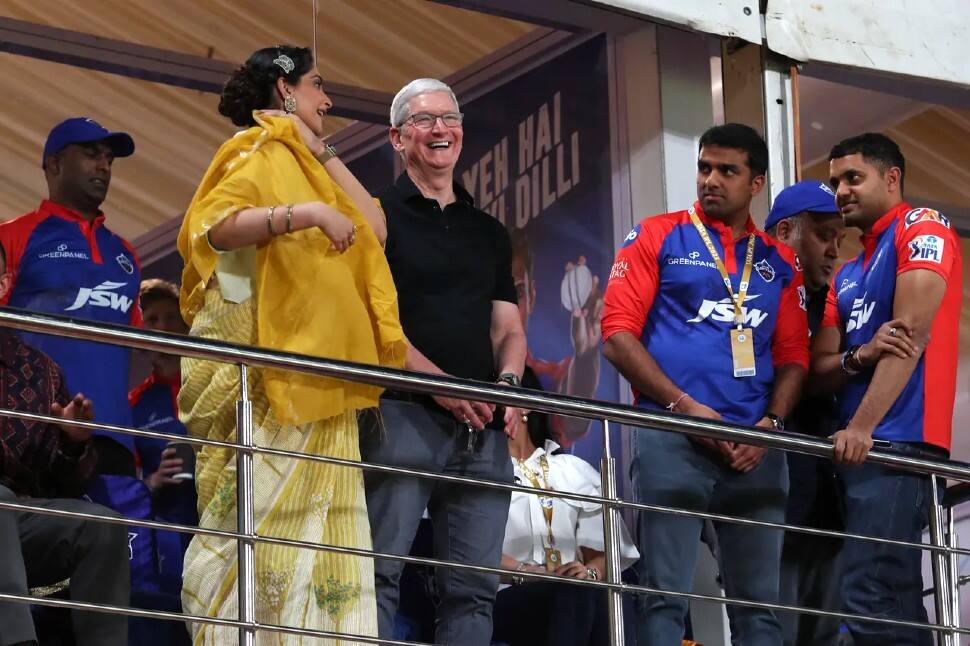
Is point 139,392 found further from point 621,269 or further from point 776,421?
point 776,421

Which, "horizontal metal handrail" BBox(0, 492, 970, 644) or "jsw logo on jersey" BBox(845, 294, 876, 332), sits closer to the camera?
"horizontal metal handrail" BBox(0, 492, 970, 644)

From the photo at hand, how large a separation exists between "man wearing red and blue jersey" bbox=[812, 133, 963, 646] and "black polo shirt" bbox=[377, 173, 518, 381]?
2.84ft

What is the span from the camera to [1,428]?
385 centimetres

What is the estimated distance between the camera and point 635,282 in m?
4.26

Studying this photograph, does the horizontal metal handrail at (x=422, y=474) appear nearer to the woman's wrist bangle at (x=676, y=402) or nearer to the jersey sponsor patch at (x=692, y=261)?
the woman's wrist bangle at (x=676, y=402)

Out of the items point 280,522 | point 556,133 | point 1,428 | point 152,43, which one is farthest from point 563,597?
point 152,43

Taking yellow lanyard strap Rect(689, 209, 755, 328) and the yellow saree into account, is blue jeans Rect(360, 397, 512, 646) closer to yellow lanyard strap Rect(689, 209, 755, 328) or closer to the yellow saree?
the yellow saree

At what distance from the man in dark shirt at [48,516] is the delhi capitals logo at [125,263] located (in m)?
0.40

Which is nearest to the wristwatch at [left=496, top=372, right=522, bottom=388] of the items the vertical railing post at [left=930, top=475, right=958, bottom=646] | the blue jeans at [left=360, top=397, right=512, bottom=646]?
the blue jeans at [left=360, top=397, right=512, bottom=646]

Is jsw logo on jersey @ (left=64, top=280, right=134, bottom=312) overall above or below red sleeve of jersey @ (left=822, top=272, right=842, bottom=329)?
above

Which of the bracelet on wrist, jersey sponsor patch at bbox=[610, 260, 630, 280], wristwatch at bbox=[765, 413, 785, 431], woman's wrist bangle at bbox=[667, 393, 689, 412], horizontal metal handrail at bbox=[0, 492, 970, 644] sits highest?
jersey sponsor patch at bbox=[610, 260, 630, 280]

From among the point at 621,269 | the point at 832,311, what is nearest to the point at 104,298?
the point at 621,269

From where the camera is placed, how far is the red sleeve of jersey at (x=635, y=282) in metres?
4.21

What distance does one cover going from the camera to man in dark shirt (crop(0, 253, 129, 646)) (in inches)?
132
